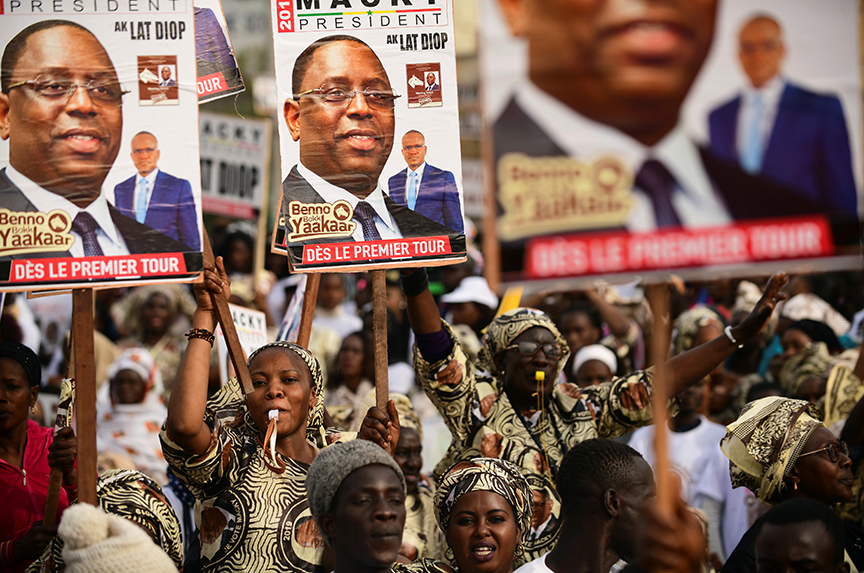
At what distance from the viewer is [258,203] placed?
8.16m

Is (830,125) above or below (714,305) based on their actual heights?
above

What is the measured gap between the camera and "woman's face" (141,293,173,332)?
8812 millimetres

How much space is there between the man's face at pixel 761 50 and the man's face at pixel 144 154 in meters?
2.27

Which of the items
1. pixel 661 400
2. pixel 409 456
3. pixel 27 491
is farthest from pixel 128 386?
pixel 661 400

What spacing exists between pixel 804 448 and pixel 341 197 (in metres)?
2.32

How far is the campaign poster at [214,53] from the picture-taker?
207 inches

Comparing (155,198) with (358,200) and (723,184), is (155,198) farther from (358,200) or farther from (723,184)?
(723,184)

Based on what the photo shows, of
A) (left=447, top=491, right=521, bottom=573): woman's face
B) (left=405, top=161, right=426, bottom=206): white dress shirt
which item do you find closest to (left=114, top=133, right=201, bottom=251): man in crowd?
(left=405, top=161, right=426, bottom=206): white dress shirt

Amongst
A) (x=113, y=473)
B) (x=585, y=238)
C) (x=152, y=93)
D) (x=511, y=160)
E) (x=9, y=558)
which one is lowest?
(x=9, y=558)

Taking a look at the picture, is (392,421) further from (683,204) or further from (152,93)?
(683,204)

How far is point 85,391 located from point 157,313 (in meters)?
5.26

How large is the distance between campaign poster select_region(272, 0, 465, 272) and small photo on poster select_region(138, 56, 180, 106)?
54 cm

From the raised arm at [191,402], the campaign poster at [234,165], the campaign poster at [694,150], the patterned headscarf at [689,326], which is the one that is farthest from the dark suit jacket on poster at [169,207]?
the patterned headscarf at [689,326]

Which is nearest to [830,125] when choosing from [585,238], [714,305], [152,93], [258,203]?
[585,238]
